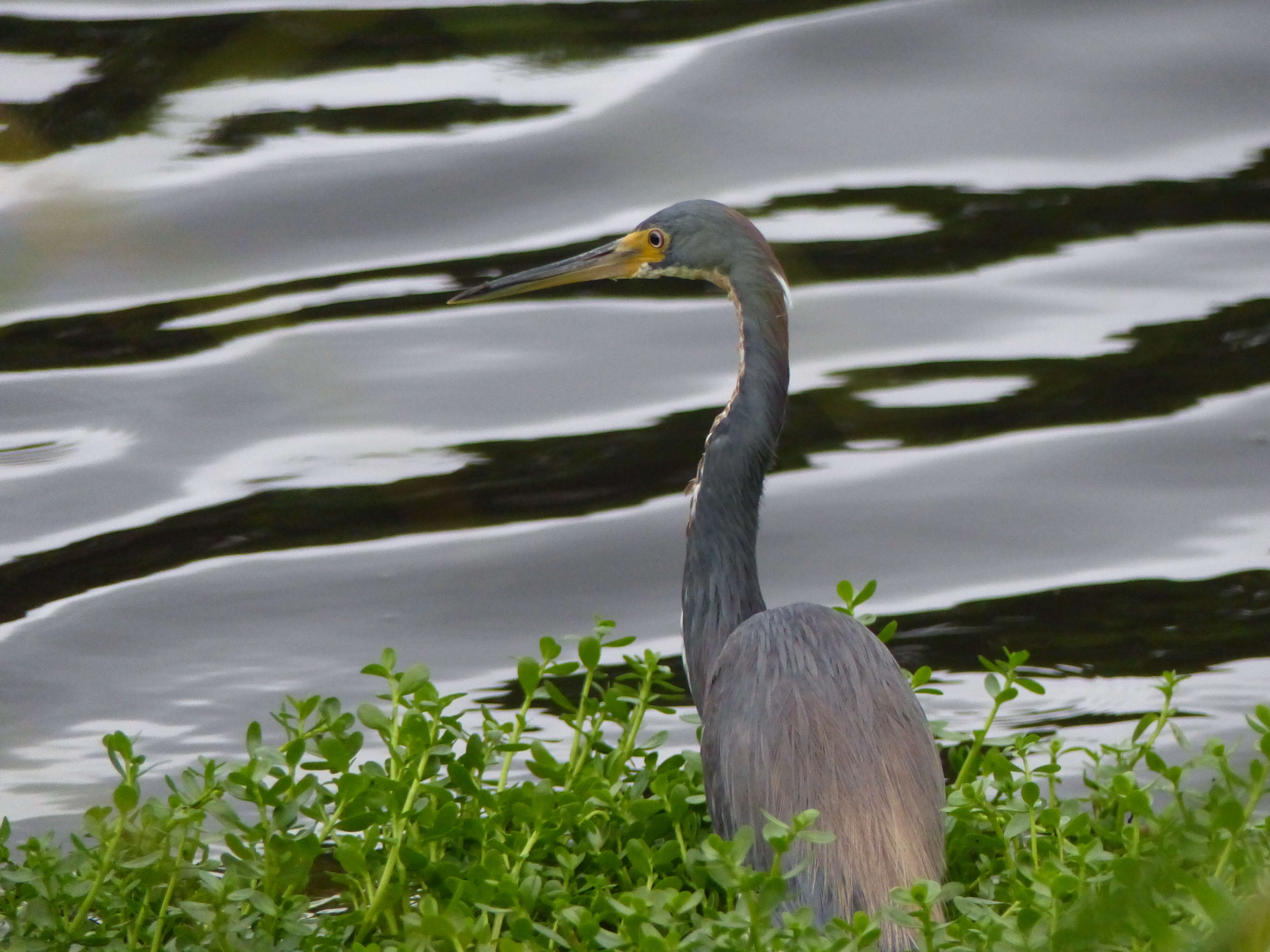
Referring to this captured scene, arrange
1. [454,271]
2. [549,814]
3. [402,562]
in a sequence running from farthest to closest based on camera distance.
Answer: [454,271]
[402,562]
[549,814]

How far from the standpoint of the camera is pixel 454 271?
8789mm

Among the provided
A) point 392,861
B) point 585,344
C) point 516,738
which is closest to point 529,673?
point 516,738

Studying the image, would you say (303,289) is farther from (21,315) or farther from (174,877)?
(174,877)

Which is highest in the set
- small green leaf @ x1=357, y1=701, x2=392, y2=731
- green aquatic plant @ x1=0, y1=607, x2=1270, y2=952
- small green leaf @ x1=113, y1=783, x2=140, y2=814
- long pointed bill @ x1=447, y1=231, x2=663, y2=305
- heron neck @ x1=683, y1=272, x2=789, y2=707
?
long pointed bill @ x1=447, y1=231, x2=663, y2=305

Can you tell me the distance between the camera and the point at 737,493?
185 inches

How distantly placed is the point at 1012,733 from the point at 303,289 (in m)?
4.84

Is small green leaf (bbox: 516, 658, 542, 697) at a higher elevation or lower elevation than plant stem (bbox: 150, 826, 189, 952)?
higher

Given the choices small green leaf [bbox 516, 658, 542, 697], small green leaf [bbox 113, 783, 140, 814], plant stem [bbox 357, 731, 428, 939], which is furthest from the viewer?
small green leaf [bbox 516, 658, 542, 697]

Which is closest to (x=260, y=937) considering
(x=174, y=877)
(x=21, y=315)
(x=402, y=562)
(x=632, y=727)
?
(x=174, y=877)

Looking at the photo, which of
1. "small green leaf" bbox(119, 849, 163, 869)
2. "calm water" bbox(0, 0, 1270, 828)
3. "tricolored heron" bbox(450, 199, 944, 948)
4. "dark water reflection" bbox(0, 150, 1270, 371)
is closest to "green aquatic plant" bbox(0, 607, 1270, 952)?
"small green leaf" bbox(119, 849, 163, 869)

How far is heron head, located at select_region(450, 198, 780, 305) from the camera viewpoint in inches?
190

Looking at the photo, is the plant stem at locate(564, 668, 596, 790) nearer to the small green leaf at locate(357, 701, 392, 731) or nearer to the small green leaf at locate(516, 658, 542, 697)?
the small green leaf at locate(516, 658, 542, 697)

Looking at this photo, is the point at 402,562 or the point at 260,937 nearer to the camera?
the point at 260,937

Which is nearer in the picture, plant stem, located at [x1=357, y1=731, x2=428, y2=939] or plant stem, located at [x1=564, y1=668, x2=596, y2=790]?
plant stem, located at [x1=357, y1=731, x2=428, y2=939]
